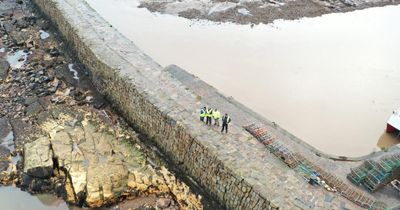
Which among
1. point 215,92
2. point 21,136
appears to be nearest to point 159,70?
point 215,92

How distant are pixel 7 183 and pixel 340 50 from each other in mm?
18295

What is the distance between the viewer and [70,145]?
1530 centimetres

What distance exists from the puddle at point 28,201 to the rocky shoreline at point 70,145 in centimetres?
21

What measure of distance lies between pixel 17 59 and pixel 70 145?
32.3 feet

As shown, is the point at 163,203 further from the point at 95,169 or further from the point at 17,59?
the point at 17,59

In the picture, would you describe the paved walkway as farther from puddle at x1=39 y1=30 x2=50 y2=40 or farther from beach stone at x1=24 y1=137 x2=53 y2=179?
puddle at x1=39 y1=30 x2=50 y2=40

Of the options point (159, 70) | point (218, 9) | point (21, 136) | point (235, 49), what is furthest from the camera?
point (218, 9)

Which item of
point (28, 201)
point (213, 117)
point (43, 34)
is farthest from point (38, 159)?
point (43, 34)

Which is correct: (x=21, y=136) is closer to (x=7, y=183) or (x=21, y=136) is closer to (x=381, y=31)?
(x=7, y=183)

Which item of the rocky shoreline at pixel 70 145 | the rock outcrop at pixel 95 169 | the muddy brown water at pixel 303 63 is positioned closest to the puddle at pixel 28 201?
the rocky shoreline at pixel 70 145

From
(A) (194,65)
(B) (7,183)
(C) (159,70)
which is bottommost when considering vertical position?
(B) (7,183)

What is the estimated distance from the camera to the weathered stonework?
12.3 meters

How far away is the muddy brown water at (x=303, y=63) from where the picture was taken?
712 inches

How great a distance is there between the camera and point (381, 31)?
2586 cm
